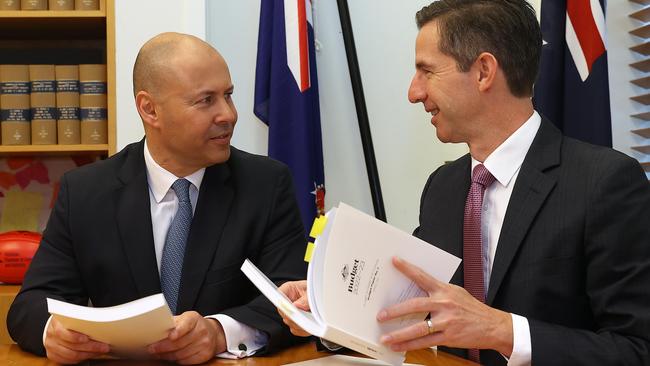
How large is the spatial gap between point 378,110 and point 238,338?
200 centimetres

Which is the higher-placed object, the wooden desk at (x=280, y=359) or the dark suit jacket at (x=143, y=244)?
the dark suit jacket at (x=143, y=244)

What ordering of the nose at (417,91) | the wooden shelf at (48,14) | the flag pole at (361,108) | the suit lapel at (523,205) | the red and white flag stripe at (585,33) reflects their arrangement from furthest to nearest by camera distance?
the flag pole at (361,108) < the wooden shelf at (48,14) < the red and white flag stripe at (585,33) < the nose at (417,91) < the suit lapel at (523,205)

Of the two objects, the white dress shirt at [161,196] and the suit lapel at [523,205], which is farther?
the white dress shirt at [161,196]

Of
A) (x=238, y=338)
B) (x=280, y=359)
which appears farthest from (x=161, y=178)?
(x=280, y=359)

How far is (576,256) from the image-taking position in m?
1.59

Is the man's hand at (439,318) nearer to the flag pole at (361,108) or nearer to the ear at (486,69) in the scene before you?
the ear at (486,69)

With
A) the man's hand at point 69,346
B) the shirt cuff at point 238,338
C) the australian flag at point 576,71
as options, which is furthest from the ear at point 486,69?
the australian flag at point 576,71

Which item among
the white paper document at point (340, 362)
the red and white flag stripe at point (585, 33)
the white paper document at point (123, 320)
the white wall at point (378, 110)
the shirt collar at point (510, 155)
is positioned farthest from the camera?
the white wall at point (378, 110)

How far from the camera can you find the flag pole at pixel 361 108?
10.9 feet

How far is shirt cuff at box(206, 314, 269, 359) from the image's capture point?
1.67 metres

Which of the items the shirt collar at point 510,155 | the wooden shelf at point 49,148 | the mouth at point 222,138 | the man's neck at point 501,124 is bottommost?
the wooden shelf at point 49,148

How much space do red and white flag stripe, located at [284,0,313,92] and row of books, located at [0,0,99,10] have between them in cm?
79

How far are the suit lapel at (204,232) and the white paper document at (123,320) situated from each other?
386 mm

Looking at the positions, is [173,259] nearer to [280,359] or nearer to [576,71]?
[280,359]
